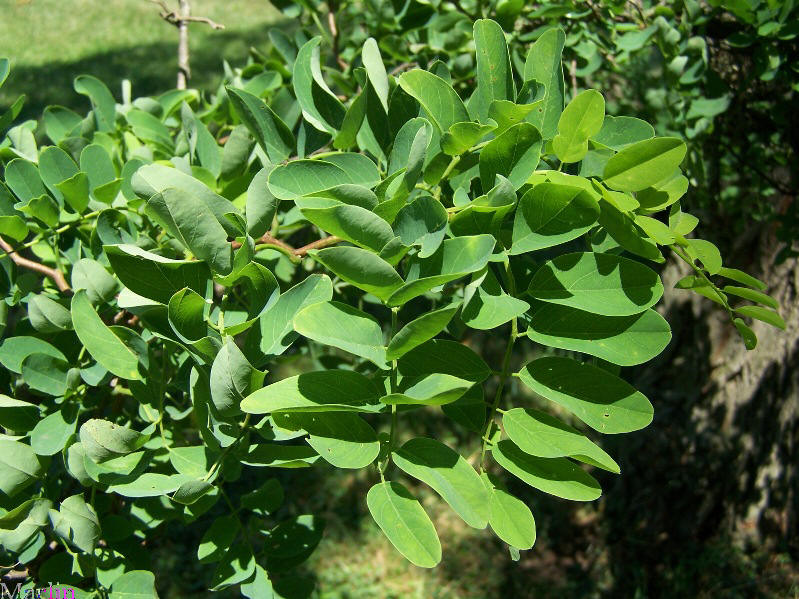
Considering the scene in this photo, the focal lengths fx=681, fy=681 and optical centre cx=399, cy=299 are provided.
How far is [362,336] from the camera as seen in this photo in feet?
2.39

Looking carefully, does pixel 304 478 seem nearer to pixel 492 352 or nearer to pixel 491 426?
pixel 492 352

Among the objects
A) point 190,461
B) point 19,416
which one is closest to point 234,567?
point 190,461

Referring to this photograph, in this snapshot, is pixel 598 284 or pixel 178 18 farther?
pixel 178 18

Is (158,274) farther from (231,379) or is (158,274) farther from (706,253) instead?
(706,253)

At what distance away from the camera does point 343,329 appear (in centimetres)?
71

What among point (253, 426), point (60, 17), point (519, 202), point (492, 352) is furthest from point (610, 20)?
point (60, 17)

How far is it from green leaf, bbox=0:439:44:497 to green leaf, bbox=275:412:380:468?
40 cm

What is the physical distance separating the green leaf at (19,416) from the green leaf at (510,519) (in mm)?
633

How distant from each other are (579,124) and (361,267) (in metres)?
0.30

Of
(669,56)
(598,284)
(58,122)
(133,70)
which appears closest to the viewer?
(598,284)

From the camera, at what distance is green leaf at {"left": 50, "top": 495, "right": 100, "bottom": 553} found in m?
0.86

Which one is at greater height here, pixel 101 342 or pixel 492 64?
pixel 492 64

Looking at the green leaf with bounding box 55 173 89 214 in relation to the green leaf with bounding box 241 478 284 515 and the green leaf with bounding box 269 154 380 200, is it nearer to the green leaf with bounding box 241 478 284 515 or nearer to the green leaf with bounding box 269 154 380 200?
the green leaf with bounding box 269 154 380 200

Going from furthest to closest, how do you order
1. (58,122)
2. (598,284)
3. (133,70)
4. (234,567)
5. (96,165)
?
(133,70) → (58,122) → (96,165) → (234,567) → (598,284)
